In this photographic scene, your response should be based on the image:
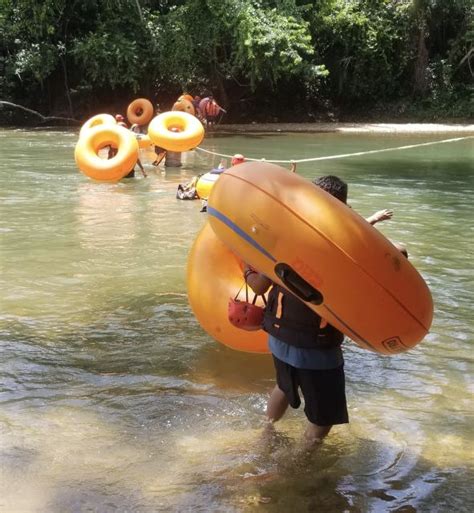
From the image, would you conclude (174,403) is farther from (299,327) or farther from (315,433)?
(299,327)

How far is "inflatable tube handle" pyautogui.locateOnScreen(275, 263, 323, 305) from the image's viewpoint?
8.85 feet

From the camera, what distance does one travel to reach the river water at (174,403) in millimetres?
2891

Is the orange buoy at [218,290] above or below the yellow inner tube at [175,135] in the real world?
below

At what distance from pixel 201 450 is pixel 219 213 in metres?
1.09

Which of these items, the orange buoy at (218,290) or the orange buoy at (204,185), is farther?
the orange buoy at (204,185)

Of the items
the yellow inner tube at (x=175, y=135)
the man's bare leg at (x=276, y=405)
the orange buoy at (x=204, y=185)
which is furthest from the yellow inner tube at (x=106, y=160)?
the man's bare leg at (x=276, y=405)

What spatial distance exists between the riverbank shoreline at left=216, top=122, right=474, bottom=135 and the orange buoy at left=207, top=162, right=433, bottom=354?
20.4 metres

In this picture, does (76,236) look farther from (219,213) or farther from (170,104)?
(170,104)

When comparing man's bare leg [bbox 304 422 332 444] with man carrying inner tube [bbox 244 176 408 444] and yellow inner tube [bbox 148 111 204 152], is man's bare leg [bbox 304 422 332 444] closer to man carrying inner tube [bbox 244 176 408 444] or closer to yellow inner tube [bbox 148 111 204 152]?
man carrying inner tube [bbox 244 176 408 444]

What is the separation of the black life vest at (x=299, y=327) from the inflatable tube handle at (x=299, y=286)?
0.42 feet

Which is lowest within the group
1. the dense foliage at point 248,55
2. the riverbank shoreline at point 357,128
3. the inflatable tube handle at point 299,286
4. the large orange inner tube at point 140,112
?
the riverbank shoreline at point 357,128

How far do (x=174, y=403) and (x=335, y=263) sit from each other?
146 centimetres

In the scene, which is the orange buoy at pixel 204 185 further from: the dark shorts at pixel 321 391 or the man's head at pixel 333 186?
the dark shorts at pixel 321 391

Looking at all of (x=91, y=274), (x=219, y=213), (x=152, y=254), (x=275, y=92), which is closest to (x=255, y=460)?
(x=219, y=213)
